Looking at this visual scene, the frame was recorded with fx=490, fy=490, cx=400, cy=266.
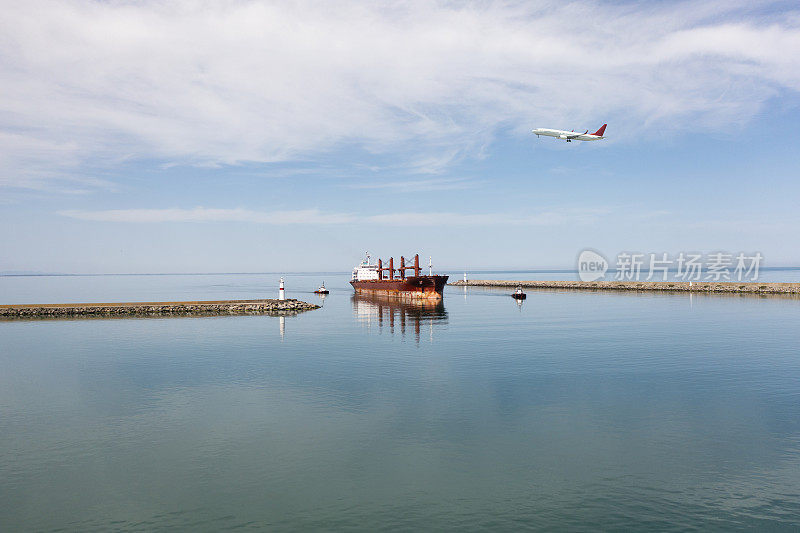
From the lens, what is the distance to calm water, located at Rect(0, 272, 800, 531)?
1352 cm

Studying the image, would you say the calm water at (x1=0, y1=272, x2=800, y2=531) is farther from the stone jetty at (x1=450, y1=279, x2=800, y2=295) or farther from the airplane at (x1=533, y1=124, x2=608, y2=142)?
the stone jetty at (x1=450, y1=279, x2=800, y2=295)

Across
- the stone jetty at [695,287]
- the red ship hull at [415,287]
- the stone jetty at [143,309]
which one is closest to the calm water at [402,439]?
the stone jetty at [143,309]

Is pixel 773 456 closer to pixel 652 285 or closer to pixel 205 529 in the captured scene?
pixel 205 529

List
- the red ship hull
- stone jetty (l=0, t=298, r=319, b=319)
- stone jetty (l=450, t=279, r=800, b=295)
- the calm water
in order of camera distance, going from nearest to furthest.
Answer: the calm water → stone jetty (l=0, t=298, r=319, b=319) → the red ship hull → stone jetty (l=450, t=279, r=800, b=295)

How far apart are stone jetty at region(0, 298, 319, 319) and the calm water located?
107 ft

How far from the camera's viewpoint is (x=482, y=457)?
1720 cm

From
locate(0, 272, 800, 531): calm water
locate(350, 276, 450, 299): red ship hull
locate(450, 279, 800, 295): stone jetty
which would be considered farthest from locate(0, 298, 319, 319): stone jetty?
locate(450, 279, 800, 295): stone jetty

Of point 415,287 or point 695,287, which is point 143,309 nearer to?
point 415,287

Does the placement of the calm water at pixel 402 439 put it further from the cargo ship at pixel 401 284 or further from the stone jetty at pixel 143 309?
the cargo ship at pixel 401 284

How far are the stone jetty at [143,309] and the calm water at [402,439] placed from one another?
32.7 meters

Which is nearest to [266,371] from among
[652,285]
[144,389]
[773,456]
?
[144,389]

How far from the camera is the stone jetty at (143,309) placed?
233 feet

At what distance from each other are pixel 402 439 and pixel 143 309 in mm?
67161

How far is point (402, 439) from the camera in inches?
749
